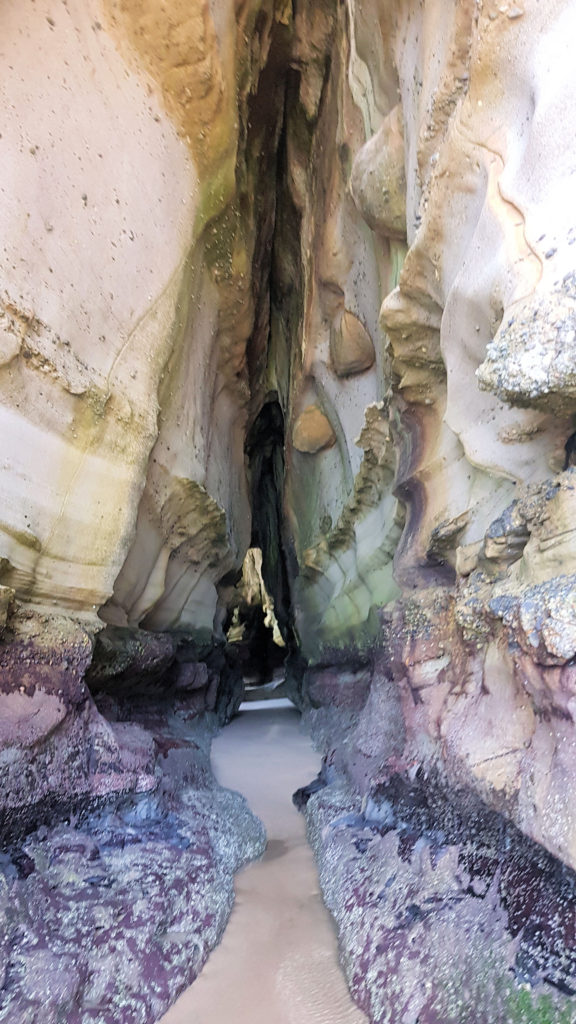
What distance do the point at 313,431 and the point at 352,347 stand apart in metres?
1.94

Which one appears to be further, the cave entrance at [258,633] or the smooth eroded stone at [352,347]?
the cave entrance at [258,633]

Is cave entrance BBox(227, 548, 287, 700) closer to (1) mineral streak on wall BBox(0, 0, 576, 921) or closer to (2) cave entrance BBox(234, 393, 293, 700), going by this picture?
(2) cave entrance BBox(234, 393, 293, 700)

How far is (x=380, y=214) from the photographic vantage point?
4.82 meters

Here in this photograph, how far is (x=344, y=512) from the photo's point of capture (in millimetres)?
7137

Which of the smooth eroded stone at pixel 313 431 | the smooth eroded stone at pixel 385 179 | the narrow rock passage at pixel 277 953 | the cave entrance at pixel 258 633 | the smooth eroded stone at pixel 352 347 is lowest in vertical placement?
the narrow rock passage at pixel 277 953

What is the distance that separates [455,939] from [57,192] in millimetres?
4868

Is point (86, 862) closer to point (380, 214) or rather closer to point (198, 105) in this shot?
point (380, 214)

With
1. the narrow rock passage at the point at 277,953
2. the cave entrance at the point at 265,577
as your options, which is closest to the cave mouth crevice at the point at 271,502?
the cave entrance at the point at 265,577

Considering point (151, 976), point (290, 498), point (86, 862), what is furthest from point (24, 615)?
point (290, 498)

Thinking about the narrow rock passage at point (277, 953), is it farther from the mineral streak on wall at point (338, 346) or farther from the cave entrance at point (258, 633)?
the cave entrance at point (258, 633)

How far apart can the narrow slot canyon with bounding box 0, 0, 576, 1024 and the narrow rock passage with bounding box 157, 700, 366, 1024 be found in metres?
0.02

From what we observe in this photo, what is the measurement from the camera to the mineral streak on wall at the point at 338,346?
98.4 inches

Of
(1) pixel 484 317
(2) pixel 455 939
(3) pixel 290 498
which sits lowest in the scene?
(2) pixel 455 939

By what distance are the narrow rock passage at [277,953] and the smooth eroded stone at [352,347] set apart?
468 centimetres
